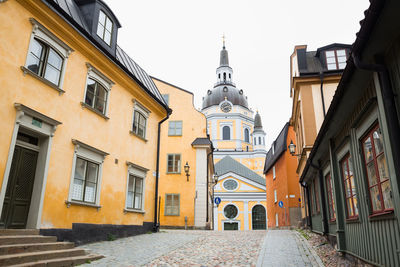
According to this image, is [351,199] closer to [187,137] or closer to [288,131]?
[187,137]

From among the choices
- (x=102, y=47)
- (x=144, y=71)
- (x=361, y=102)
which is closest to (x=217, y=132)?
(x=144, y=71)

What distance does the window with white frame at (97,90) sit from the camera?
11.0 meters

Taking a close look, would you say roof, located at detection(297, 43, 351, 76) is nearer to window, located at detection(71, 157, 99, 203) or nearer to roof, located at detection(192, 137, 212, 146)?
→ roof, located at detection(192, 137, 212, 146)

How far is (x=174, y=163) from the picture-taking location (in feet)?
74.7

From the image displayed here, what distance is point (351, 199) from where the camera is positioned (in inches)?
287

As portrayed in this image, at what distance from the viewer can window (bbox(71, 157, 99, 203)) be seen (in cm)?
1010

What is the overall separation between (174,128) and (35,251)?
16.7 meters

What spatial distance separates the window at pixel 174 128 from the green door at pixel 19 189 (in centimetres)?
1463

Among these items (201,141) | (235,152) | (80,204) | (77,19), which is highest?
(235,152)

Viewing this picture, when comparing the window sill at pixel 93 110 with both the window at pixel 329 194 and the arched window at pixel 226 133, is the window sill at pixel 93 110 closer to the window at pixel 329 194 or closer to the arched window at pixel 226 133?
the window at pixel 329 194

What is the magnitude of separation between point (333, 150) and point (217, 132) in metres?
68.0

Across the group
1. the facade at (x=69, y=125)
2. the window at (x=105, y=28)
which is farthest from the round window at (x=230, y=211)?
the window at (x=105, y=28)

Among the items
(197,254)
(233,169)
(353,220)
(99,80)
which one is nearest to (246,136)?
(233,169)

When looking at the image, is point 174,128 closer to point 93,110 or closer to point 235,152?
point 93,110
